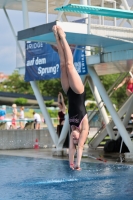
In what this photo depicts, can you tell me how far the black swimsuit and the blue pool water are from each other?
177 cm

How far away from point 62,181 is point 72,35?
15.2 feet

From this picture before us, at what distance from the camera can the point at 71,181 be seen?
1227 cm

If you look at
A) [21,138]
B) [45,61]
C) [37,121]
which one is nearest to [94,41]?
[45,61]

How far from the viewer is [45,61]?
63.1 feet

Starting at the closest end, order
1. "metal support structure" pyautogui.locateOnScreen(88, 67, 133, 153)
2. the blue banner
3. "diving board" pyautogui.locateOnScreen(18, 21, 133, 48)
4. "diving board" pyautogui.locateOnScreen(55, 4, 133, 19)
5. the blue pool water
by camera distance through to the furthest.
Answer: "diving board" pyautogui.locateOnScreen(55, 4, 133, 19), the blue pool water, "diving board" pyautogui.locateOnScreen(18, 21, 133, 48), "metal support structure" pyautogui.locateOnScreen(88, 67, 133, 153), the blue banner

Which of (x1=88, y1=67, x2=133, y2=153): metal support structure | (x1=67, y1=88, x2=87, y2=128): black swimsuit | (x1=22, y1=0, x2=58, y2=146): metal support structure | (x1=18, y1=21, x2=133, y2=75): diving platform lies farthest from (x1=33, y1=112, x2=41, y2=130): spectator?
(x1=67, y1=88, x2=87, y2=128): black swimsuit

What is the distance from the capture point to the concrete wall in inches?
885

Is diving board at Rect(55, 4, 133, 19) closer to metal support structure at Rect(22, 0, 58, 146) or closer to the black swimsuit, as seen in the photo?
the black swimsuit

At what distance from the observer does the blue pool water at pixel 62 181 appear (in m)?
10.2

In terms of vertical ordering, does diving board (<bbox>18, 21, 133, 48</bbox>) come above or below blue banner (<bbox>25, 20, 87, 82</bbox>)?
above

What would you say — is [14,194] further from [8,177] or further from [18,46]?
[18,46]

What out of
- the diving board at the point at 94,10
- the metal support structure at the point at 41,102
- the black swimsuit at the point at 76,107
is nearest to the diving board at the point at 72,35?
the metal support structure at the point at 41,102

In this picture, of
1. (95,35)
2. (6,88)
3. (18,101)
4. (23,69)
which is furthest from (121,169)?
(6,88)

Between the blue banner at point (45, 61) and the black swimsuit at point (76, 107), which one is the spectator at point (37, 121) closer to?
the blue banner at point (45, 61)
